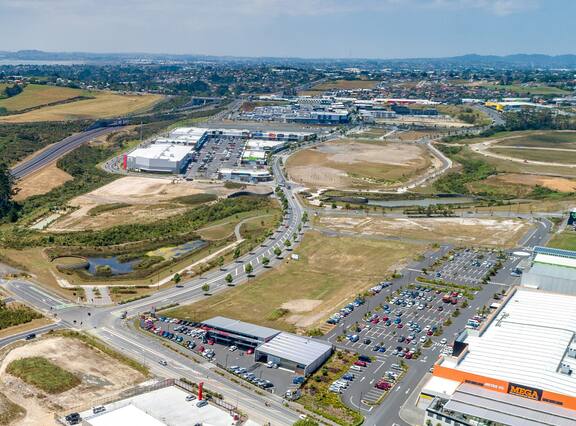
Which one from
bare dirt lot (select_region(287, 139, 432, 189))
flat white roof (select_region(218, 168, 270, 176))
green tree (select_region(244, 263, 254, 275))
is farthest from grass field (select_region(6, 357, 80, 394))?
flat white roof (select_region(218, 168, 270, 176))

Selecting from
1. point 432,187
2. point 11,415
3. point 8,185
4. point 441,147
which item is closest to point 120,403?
point 11,415

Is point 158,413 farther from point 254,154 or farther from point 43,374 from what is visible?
point 254,154

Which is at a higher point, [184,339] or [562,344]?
[562,344]

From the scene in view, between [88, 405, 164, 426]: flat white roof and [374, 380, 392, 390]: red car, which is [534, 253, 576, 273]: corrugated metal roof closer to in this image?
[374, 380, 392, 390]: red car

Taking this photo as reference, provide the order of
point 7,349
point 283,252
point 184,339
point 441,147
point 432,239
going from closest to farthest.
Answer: point 7,349 → point 184,339 → point 283,252 → point 432,239 → point 441,147

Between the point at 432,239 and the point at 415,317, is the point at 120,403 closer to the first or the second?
the point at 415,317
